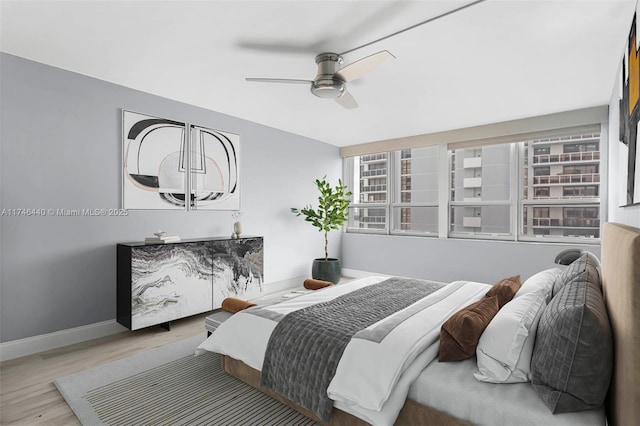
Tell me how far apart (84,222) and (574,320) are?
148 inches

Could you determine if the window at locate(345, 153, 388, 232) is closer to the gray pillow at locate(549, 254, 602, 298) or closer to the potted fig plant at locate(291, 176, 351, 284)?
the potted fig plant at locate(291, 176, 351, 284)

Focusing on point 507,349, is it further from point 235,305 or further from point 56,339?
point 56,339

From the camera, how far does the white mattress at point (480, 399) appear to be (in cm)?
→ 128

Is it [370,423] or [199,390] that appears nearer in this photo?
[370,423]

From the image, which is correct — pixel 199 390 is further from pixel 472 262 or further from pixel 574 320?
pixel 472 262

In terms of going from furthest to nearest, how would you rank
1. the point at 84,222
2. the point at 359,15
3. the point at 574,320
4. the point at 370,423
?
the point at 84,222 < the point at 359,15 < the point at 370,423 < the point at 574,320

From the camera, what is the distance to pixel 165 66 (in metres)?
3.00

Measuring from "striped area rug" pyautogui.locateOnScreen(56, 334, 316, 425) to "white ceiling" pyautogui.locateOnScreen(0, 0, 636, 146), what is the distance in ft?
8.18

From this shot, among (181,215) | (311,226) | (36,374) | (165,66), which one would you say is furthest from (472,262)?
(36,374)

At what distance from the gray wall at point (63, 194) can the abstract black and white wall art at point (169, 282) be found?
439 millimetres

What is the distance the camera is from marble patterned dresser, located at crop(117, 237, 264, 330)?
3.21m

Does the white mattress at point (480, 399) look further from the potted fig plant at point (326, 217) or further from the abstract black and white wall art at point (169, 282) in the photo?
the potted fig plant at point (326, 217)

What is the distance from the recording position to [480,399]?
1.43 meters

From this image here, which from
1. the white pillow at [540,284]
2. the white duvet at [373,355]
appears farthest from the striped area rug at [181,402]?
the white pillow at [540,284]
